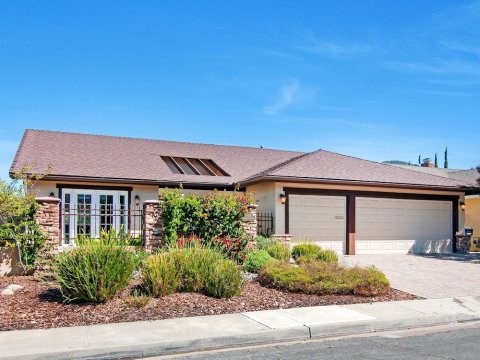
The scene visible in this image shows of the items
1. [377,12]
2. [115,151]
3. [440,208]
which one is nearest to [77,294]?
[377,12]

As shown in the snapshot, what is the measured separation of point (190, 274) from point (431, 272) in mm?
8607

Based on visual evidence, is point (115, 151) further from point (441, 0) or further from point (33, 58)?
point (441, 0)

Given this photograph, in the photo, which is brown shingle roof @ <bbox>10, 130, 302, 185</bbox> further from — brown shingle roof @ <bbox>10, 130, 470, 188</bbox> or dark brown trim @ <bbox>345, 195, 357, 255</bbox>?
dark brown trim @ <bbox>345, 195, 357, 255</bbox>

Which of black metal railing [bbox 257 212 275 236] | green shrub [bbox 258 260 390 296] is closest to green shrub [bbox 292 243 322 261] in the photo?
black metal railing [bbox 257 212 275 236]

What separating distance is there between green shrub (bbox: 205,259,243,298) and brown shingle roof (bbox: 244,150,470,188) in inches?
338

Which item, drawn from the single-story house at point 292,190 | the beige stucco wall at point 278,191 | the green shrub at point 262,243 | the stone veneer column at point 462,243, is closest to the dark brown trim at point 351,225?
the single-story house at point 292,190

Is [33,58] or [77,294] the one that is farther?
[33,58]

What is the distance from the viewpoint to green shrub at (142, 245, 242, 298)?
951cm

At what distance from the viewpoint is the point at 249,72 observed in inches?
702

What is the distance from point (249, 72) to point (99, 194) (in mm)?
7728

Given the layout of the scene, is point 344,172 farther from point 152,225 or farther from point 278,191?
point 152,225

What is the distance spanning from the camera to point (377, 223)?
67.7ft

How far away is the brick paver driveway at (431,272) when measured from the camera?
464 inches

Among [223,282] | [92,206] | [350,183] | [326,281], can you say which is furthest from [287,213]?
[223,282]
